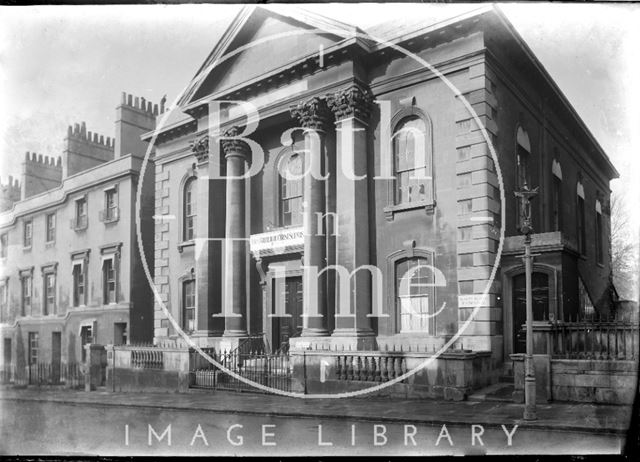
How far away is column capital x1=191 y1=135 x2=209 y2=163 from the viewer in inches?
798

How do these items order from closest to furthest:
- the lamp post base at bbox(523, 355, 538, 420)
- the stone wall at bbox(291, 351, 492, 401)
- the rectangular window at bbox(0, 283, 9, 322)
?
the lamp post base at bbox(523, 355, 538, 420) < the rectangular window at bbox(0, 283, 9, 322) < the stone wall at bbox(291, 351, 492, 401)

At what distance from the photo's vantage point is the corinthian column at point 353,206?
55.1 feet

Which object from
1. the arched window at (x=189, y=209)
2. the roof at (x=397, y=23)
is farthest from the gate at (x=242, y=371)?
the roof at (x=397, y=23)

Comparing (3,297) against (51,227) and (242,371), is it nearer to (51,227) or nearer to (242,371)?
(51,227)

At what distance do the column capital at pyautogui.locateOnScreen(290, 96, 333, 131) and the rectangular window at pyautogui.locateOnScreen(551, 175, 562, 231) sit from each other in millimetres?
7400

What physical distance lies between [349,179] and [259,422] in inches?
293

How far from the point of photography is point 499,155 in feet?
51.3

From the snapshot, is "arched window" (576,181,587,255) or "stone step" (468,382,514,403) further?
"arched window" (576,181,587,255)

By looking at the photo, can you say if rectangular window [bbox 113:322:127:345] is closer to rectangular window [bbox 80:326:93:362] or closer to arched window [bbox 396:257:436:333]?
rectangular window [bbox 80:326:93:362]

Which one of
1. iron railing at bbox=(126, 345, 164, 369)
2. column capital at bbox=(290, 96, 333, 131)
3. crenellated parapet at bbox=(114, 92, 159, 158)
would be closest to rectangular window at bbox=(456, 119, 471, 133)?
column capital at bbox=(290, 96, 333, 131)

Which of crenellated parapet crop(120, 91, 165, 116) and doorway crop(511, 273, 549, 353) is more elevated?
crenellated parapet crop(120, 91, 165, 116)

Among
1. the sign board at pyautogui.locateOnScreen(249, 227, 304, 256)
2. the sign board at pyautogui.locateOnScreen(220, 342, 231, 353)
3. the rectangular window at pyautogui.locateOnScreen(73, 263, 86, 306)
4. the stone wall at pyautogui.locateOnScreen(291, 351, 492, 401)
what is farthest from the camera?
the rectangular window at pyautogui.locateOnScreen(73, 263, 86, 306)

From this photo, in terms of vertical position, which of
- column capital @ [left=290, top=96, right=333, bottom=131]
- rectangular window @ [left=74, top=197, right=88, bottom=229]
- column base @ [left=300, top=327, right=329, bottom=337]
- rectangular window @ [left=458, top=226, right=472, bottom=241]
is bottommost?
column base @ [left=300, top=327, right=329, bottom=337]

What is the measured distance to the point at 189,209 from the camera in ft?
71.3
